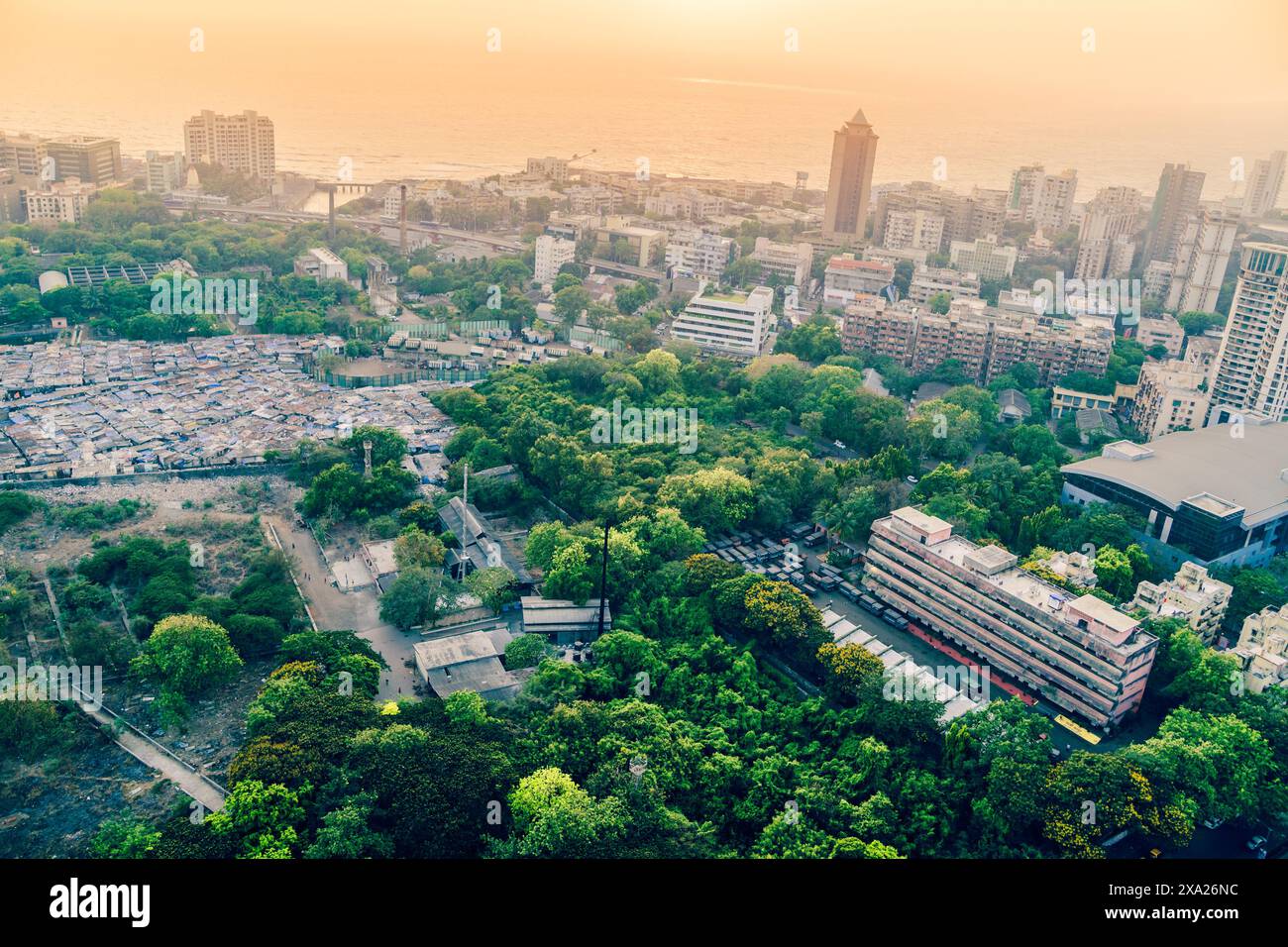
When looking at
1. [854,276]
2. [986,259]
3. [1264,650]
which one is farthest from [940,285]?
[1264,650]

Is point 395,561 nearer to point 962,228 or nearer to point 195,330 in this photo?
point 195,330

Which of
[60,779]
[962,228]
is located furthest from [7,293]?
[962,228]

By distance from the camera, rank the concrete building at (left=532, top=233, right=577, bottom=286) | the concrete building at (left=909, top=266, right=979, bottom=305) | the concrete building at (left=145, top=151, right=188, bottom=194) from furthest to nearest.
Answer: the concrete building at (left=145, top=151, right=188, bottom=194) → the concrete building at (left=532, top=233, right=577, bottom=286) → the concrete building at (left=909, top=266, right=979, bottom=305)

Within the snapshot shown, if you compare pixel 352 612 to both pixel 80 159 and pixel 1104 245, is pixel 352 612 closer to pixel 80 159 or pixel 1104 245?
pixel 1104 245

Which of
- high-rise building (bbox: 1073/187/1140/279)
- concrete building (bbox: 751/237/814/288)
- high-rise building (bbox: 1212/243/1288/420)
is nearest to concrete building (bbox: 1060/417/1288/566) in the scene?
high-rise building (bbox: 1212/243/1288/420)

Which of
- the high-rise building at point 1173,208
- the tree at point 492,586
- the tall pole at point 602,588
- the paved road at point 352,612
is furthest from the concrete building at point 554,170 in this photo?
the tall pole at point 602,588

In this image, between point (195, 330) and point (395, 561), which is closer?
point (395, 561)

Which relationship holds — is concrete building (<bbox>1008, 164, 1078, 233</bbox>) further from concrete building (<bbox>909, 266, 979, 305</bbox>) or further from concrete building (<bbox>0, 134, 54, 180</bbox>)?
concrete building (<bbox>0, 134, 54, 180</bbox>)
